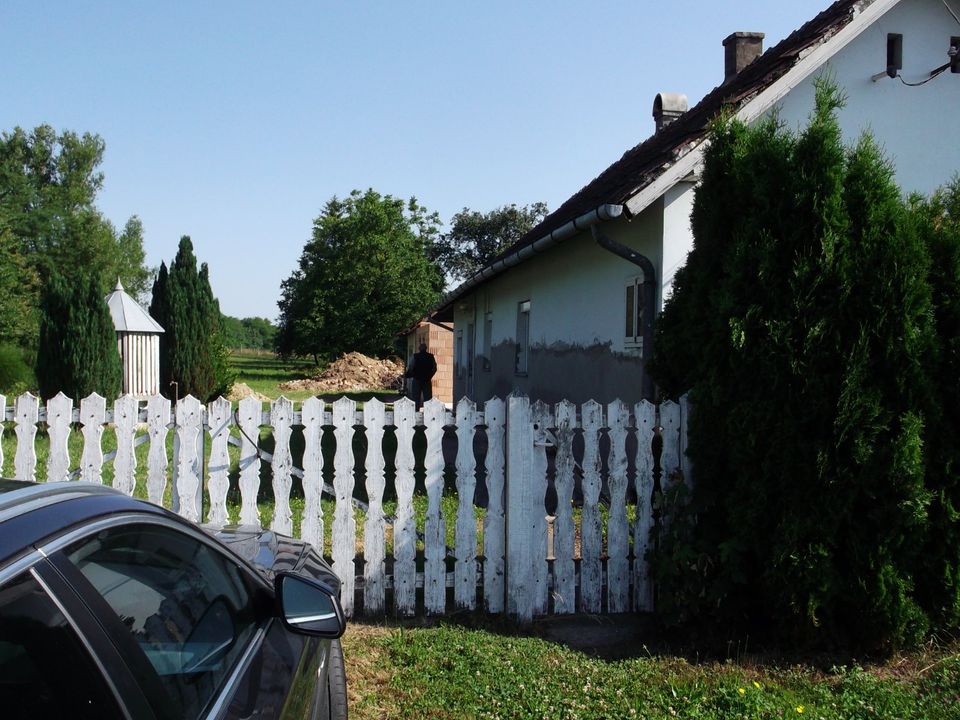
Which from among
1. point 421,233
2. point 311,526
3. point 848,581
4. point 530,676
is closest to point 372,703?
point 530,676

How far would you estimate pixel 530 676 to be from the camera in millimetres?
4367

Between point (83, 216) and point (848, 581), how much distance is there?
55.9 meters

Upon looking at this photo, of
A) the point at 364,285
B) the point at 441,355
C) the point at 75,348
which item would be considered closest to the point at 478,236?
the point at 364,285

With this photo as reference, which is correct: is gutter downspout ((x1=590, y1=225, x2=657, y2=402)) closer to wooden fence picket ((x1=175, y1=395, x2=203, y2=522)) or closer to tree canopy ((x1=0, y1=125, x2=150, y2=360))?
wooden fence picket ((x1=175, y1=395, x2=203, y2=522))

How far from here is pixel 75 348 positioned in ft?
51.9

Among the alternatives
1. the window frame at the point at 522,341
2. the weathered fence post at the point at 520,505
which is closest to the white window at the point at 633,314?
the weathered fence post at the point at 520,505

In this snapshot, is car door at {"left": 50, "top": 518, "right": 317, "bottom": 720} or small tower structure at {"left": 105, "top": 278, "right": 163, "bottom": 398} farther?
small tower structure at {"left": 105, "top": 278, "right": 163, "bottom": 398}

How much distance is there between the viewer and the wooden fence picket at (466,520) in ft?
17.6

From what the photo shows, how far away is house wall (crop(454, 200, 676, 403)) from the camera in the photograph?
867cm

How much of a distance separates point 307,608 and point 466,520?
10.1 ft

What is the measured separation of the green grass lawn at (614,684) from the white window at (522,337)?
9356 mm

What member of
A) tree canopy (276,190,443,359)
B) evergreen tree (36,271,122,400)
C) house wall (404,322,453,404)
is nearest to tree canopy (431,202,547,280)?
tree canopy (276,190,443,359)

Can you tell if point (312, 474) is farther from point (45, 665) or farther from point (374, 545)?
point (45, 665)

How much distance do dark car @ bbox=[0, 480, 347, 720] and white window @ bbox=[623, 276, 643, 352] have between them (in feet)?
21.1
